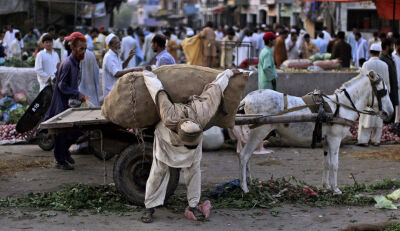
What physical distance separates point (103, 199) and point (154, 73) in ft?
5.39

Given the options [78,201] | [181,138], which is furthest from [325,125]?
[78,201]

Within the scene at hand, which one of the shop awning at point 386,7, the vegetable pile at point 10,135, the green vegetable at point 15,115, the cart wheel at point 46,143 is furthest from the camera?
the shop awning at point 386,7

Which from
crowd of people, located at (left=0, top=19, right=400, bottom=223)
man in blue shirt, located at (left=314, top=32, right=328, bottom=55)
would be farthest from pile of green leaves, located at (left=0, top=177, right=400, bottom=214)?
man in blue shirt, located at (left=314, top=32, right=328, bottom=55)

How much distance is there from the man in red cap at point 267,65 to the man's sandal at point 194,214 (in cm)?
491

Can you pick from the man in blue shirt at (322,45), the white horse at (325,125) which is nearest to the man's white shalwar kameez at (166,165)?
the white horse at (325,125)

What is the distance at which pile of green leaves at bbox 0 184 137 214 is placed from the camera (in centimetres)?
650

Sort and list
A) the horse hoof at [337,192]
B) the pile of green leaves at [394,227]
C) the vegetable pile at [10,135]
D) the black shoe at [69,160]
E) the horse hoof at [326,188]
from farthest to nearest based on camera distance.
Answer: the vegetable pile at [10,135] → the black shoe at [69,160] → the horse hoof at [326,188] → the horse hoof at [337,192] → the pile of green leaves at [394,227]

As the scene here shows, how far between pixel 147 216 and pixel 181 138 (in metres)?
1.00

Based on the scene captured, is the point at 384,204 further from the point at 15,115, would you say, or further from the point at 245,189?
the point at 15,115

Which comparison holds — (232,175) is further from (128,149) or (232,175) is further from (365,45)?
(365,45)

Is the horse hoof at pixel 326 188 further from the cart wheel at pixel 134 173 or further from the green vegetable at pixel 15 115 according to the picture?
the green vegetable at pixel 15 115

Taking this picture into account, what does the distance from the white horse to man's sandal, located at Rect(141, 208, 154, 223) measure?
1441mm

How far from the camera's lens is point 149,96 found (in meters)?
6.04

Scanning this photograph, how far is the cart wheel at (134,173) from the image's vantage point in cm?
657
